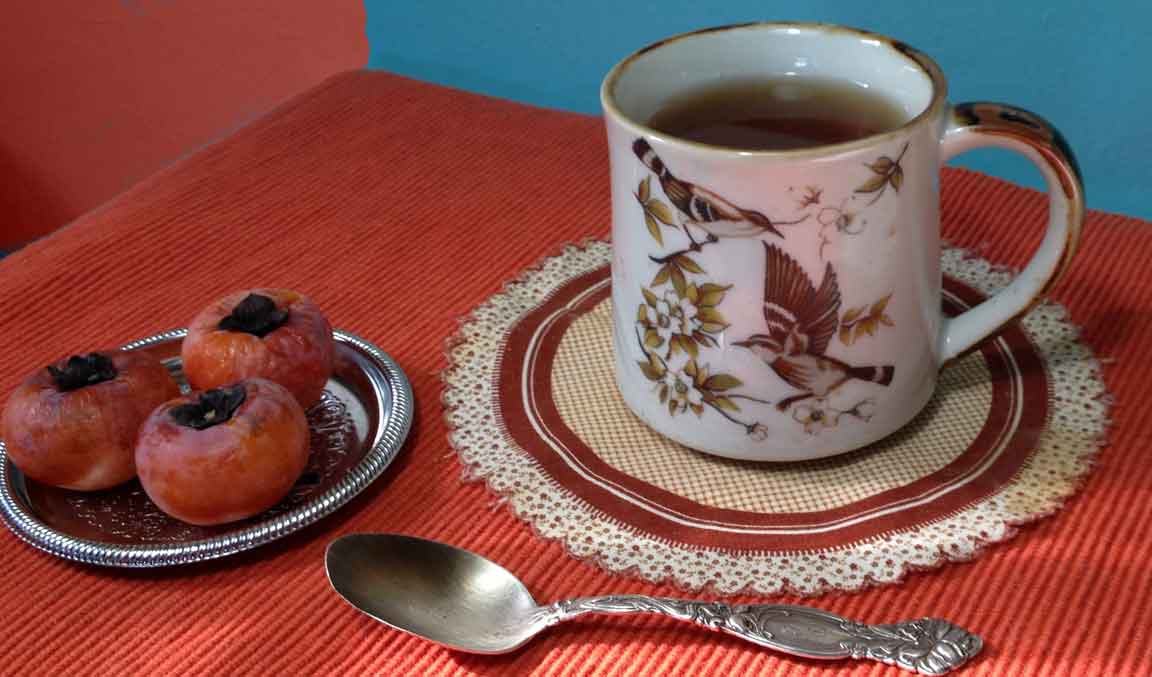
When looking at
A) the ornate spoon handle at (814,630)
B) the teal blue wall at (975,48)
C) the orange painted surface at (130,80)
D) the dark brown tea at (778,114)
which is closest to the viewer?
the ornate spoon handle at (814,630)

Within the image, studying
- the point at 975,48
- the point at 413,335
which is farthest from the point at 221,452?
the point at 975,48

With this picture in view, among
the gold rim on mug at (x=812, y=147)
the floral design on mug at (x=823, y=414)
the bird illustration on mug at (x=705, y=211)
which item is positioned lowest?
the floral design on mug at (x=823, y=414)

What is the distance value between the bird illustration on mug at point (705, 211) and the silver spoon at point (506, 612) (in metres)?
0.15

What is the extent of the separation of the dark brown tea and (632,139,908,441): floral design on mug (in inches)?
2.1

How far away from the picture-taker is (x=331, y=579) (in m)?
0.49

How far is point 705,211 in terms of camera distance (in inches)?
19.2

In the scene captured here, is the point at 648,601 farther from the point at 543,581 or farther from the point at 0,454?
the point at 0,454

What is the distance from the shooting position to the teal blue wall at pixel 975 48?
87cm

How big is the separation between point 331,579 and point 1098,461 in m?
0.35

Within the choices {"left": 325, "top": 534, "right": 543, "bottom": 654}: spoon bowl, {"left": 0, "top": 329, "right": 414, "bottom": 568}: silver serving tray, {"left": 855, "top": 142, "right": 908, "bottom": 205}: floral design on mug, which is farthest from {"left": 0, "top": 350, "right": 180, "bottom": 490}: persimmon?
{"left": 855, "top": 142, "right": 908, "bottom": 205}: floral design on mug

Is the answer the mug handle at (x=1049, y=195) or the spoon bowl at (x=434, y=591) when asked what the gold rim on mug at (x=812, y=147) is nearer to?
the mug handle at (x=1049, y=195)

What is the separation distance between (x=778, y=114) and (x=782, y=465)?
170 mm

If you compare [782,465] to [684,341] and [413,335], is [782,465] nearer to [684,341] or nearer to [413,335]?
[684,341]

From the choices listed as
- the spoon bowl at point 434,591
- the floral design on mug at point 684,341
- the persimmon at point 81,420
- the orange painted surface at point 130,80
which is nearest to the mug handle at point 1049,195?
the floral design on mug at point 684,341
